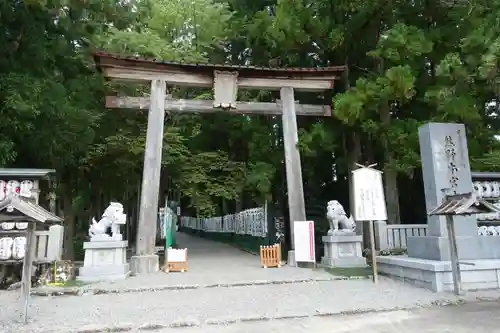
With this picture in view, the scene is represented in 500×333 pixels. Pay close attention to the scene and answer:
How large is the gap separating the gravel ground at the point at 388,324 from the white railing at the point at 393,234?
546 centimetres

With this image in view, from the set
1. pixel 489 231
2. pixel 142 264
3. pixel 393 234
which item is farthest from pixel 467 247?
pixel 142 264

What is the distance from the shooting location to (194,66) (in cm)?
1229

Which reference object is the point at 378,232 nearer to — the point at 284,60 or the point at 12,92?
the point at 284,60

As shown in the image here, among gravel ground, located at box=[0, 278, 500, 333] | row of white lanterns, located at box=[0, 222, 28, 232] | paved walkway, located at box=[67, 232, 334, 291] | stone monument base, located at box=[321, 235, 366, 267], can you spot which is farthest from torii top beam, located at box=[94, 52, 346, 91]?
gravel ground, located at box=[0, 278, 500, 333]

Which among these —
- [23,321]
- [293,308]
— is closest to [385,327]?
[293,308]

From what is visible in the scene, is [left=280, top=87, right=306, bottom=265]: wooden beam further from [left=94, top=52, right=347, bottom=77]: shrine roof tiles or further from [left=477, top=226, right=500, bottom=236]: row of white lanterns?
[left=477, top=226, right=500, bottom=236]: row of white lanterns

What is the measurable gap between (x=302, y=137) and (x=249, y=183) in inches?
103

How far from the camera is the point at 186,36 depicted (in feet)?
61.4

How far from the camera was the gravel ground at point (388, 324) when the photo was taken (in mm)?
5125

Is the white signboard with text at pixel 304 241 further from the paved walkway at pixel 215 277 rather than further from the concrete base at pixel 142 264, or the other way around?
the concrete base at pixel 142 264

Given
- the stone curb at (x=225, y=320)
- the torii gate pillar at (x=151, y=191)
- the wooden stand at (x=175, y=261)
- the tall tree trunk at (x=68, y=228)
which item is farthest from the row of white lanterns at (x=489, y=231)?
the tall tree trunk at (x=68, y=228)

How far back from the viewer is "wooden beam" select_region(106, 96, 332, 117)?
11.8 m

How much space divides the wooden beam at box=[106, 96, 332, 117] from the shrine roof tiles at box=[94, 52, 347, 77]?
0.98 m

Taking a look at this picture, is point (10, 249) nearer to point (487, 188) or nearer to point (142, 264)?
point (142, 264)
